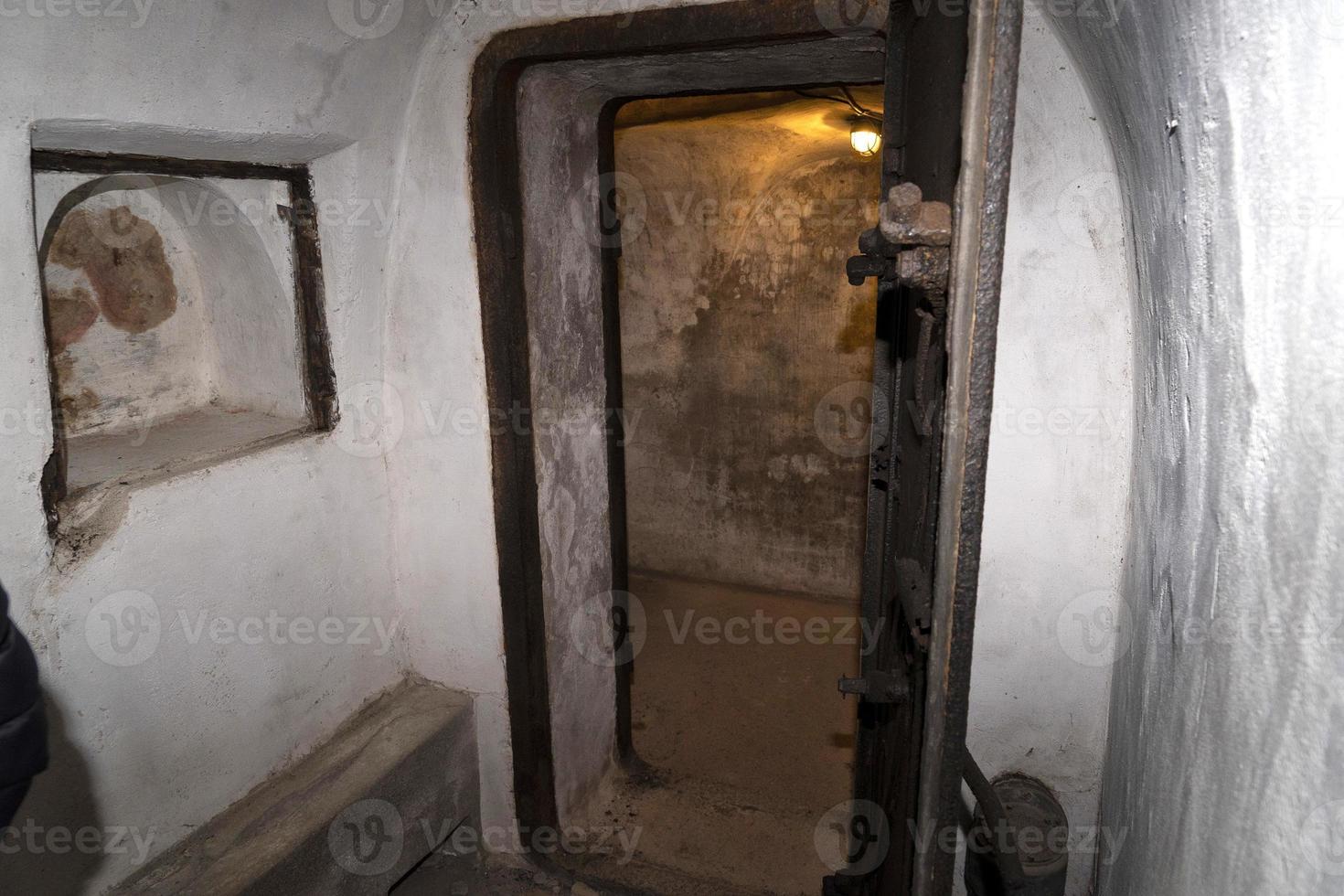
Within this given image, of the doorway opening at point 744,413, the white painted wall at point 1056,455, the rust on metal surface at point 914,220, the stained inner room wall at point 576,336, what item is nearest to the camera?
the rust on metal surface at point 914,220

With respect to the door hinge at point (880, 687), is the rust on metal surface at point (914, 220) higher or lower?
higher

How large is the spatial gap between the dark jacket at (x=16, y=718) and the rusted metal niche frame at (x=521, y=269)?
5.57 feet

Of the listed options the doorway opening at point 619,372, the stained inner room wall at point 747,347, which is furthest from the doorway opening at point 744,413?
the doorway opening at point 619,372

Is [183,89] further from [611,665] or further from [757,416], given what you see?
[757,416]

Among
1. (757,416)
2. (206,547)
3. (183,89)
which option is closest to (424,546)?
(206,547)


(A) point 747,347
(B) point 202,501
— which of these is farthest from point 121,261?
(A) point 747,347

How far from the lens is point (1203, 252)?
1.16 meters

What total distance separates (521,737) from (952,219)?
2281mm

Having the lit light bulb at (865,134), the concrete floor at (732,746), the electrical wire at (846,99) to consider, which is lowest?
the concrete floor at (732,746)

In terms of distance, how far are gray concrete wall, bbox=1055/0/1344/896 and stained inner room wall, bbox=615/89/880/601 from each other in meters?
3.37

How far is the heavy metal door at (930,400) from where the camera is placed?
0.99 m

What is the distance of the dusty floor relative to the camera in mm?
2855

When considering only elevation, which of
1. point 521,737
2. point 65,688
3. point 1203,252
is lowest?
point 521,737

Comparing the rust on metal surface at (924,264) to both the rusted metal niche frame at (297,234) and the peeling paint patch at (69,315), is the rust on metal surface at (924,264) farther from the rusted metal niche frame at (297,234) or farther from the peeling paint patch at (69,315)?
the peeling paint patch at (69,315)
